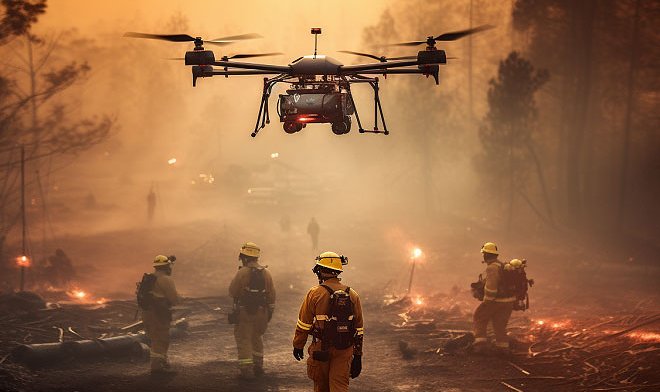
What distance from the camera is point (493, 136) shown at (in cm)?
2956

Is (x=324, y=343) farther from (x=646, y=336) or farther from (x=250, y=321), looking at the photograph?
(x=646, y=336)

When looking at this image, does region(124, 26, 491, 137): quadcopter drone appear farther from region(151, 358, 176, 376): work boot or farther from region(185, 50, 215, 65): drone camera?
region(151, 358, 176, 376): work boot

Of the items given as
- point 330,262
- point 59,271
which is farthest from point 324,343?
point 59,271

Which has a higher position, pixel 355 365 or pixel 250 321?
pixel 355 365

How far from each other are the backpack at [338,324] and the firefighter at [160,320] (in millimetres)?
5000

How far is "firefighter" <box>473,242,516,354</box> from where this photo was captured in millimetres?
12727

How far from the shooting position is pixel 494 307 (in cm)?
1285

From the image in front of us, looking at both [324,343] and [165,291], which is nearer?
[324,343]

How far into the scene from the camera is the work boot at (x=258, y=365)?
38.0 feet

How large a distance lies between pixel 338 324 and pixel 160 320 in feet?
17.4

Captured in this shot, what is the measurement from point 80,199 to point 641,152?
3025cm

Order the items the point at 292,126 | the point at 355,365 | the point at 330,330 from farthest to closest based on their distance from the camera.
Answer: the point at 292,126, the point at 355,365, the point at 330,330

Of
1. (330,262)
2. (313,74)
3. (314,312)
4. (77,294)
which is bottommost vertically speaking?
(77,294)

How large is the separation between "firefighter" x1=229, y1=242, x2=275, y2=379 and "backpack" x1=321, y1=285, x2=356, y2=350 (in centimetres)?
445
